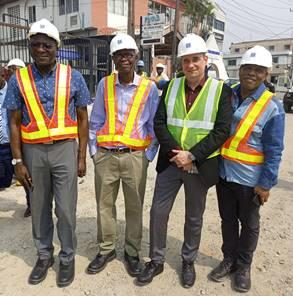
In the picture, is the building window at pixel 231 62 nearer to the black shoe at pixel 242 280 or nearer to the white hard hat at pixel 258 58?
the white hard hat at pixel 258 58

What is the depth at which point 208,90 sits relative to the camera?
2701 mm

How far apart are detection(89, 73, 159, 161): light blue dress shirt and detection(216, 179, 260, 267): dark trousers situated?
2.44 ft

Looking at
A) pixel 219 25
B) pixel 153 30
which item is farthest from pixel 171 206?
pixel 219 25

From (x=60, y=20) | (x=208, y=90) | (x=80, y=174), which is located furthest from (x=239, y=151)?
(x=60, y=20)

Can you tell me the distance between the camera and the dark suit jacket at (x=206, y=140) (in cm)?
263

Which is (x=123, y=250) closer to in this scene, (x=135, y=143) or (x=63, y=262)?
(x=63, y=262)

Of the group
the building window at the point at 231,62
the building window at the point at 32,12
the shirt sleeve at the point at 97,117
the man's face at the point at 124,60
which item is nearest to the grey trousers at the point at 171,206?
the shirt sleeve at the point at 97,117

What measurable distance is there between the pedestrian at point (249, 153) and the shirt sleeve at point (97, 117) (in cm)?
111

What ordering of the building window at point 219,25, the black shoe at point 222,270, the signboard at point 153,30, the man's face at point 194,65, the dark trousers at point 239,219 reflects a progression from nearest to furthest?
the man's face at point 194,65 < the dark trousers at point 239,219 < the black shoe at point 222,270 < the signboard at point 153,30 < the building window at point 219,25

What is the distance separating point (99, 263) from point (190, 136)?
1.48 meters

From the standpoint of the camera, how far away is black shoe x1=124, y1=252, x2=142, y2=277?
3.10 m

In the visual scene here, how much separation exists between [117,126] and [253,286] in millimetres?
1843

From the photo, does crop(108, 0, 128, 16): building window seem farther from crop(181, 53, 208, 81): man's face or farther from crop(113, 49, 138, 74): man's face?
crop(181, 53, 208, 81): man's face

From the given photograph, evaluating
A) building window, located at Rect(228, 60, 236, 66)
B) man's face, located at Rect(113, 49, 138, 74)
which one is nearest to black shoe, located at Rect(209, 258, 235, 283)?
man's face, located at Rect(113, 49, 138, 74)
